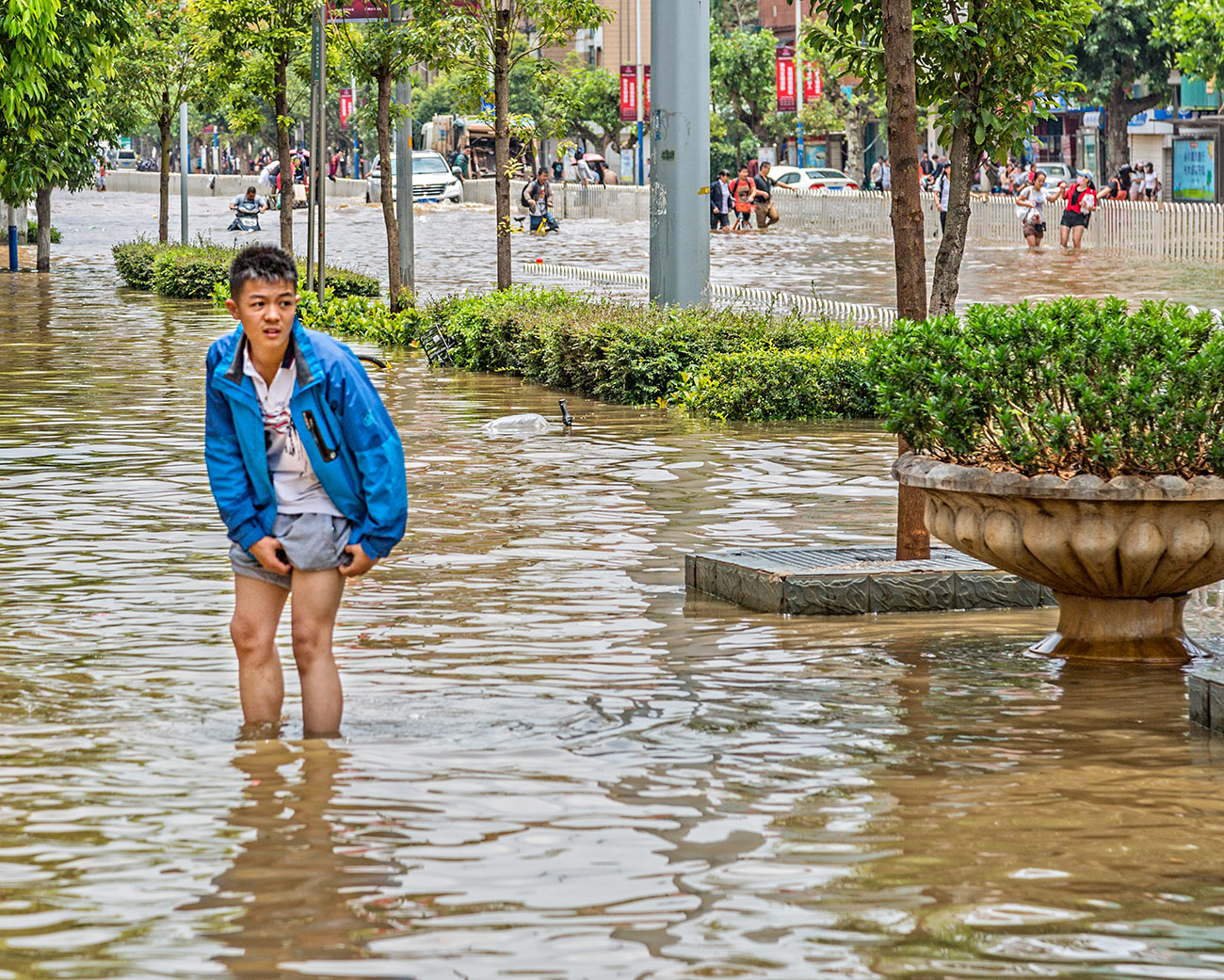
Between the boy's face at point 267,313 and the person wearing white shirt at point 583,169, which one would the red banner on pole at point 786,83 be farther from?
the boy's face at point 267,313

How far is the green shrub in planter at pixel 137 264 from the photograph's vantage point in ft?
116

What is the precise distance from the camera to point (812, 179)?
6569 centimetres

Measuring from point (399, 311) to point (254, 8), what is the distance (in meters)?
6.37

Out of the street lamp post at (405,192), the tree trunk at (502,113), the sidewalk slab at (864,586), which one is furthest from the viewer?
the street lamp post at (405,192)

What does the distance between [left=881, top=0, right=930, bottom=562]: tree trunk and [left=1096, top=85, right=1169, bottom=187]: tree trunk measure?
57774 millimetres

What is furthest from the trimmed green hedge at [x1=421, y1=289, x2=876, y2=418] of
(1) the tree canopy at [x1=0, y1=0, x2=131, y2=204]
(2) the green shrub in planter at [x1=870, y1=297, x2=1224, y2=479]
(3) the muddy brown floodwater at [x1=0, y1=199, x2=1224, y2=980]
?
(2) the green shrub in planter at [x1=870, y1=297, x2=1224, y2=479]

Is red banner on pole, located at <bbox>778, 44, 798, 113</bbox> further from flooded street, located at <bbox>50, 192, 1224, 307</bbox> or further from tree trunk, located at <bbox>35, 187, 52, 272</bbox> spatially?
tree trunk, located at <bbox>35, 187, 52, 272</bbox>

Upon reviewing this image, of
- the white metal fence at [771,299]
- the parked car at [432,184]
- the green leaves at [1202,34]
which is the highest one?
the green leaves at [1202,34]

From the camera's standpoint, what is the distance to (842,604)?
8820 millimetres

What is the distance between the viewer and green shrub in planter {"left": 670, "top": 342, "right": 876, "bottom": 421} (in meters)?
16.5

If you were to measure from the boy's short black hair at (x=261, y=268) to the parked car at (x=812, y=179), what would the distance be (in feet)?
192

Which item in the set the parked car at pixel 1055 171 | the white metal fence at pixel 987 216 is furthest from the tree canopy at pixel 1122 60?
the white metal fence at pixel 987 216

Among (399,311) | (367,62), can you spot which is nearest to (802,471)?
(399,311)

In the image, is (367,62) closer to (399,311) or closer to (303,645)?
(399,311)
